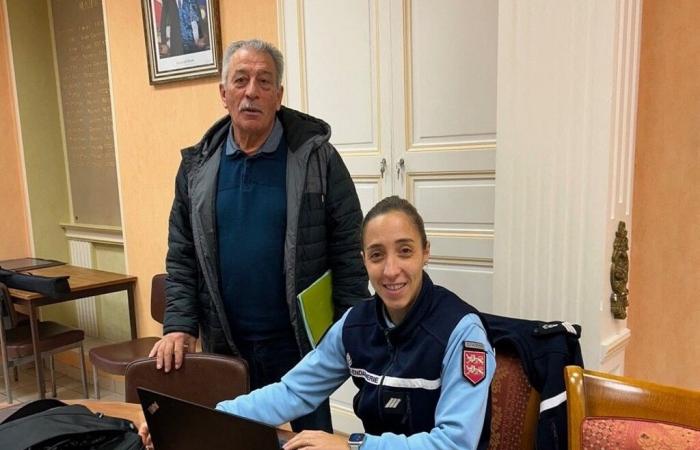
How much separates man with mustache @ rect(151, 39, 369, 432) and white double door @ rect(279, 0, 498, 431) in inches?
27.9

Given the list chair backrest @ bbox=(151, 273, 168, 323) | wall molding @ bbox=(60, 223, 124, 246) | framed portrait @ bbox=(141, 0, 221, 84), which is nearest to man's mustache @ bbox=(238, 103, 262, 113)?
framed portrait @ bbox=(141, 0, 221, 84)

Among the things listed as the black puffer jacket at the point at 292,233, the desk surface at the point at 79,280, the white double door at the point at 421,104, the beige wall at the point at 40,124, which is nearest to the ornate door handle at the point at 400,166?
the white double door at the point at 421,104

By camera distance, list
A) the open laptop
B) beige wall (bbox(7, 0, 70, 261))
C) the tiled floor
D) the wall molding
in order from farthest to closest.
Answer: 1. beige wall (bbox(7, 0, 70, 261))
2. the wall molding
3. the tiled floor
4. the open laptop

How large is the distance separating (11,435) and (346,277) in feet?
2.81

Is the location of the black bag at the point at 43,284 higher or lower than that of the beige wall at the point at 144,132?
lower

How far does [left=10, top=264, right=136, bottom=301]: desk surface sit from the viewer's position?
3.05m

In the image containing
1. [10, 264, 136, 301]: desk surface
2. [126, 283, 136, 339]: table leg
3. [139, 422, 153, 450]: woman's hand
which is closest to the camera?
[139, 422, 153, 450]: woman's hand

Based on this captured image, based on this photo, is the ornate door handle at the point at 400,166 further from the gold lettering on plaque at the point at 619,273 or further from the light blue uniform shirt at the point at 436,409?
the light blue uniform shirt at the point at 436,409

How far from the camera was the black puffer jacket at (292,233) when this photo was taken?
152 cm

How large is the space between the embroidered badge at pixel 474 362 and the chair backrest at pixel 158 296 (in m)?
2.31

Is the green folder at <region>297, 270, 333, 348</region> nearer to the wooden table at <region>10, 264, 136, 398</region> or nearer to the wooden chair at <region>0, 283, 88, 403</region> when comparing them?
the wooden table at <region>10, 264, 136, 398</region>

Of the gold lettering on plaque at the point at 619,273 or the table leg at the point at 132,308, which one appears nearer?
the gold lettering on plaque at the point at 619,273

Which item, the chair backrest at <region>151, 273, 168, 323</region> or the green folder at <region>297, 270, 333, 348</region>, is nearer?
the green folder at <region>297, 270, 333, 348</region>

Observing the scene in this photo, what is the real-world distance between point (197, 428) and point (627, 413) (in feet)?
2.42
